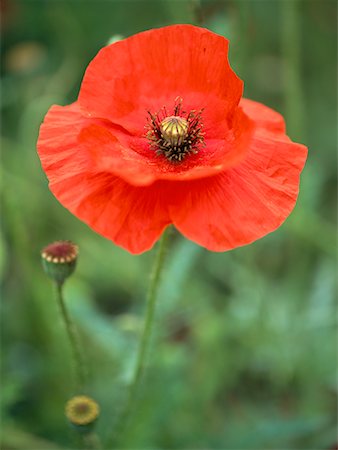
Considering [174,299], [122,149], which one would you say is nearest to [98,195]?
[122,149]

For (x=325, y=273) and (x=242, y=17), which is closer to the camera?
(x=242, y=17)

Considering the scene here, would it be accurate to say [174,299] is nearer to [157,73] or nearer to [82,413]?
[82,413]

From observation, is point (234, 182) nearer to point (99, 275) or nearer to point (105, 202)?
point (105, 202)

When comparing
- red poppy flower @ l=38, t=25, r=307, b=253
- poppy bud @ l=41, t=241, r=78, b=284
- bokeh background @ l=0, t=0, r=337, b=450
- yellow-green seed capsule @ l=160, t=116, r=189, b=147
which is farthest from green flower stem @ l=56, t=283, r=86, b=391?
yellow-green seed capsule @ l=160, t=116, r=189, b=147

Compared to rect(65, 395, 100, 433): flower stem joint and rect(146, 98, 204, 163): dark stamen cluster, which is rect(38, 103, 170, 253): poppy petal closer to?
rect(146, 98, 204, 163): dark stamen cluster

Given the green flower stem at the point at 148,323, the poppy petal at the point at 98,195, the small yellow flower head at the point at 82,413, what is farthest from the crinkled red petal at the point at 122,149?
the small yellow flower head at the point at 82,413

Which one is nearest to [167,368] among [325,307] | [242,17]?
[325,307]

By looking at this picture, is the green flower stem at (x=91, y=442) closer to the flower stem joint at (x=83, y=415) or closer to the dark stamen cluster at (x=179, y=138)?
the flower stem joint at (x=83, y=415)
